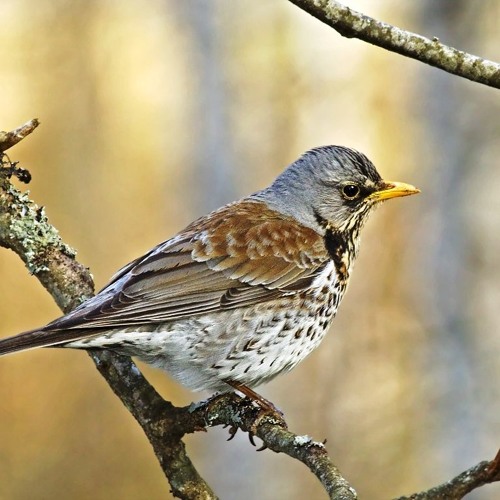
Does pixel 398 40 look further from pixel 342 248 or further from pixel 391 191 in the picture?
pixel 342 248

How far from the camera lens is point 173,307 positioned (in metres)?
4.50

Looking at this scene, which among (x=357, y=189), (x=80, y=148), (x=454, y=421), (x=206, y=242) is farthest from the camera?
(x=80, y=148)

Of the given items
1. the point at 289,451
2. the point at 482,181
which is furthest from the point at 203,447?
the point at 289,451

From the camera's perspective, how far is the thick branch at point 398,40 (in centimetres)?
348

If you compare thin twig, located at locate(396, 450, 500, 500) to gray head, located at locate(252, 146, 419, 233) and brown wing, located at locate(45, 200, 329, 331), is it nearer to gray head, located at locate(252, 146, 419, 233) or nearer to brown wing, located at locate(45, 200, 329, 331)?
brown wing, located at locate(45, 200, 329, 331)

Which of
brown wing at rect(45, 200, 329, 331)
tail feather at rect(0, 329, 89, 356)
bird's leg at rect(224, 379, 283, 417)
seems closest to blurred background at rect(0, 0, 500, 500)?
brown wing at rect(45, 200, 329, 331)

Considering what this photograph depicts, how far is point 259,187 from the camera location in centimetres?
980

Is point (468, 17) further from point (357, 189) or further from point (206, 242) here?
point (206, 242)

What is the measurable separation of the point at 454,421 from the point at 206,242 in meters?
4.42

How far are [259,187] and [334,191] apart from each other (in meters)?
4.58

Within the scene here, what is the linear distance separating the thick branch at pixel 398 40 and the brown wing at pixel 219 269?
157 cm

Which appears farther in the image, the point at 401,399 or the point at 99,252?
the point at 99,252

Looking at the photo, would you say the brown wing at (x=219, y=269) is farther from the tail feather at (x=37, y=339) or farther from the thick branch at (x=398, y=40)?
the thick branch at (x=398, y=40)

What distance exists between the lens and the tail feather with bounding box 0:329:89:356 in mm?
3809
